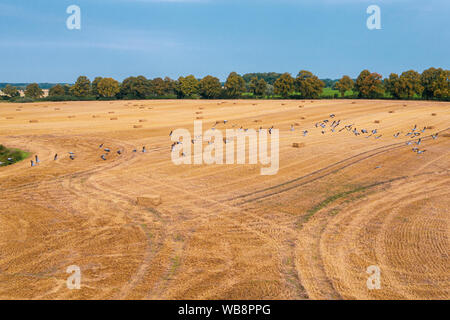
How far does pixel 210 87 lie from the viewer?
113938mm

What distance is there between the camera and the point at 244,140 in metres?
30.5

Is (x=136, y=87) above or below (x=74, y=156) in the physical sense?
above

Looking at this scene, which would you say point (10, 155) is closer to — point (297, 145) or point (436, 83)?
point (297, 145)

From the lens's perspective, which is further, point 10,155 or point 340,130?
point 340,130

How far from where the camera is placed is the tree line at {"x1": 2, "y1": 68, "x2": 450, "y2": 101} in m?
92.9

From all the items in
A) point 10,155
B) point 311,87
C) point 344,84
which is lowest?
point 10,155

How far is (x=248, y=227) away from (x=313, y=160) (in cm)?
1203

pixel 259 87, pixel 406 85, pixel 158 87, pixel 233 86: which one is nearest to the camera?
pixel 406 85

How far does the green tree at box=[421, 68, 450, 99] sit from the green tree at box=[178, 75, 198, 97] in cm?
6959

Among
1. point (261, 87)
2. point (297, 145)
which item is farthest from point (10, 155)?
point (261, 87)

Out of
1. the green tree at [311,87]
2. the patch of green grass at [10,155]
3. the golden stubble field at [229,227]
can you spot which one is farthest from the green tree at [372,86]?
the patch of green grass at [10,155]

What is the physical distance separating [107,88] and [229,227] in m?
120
